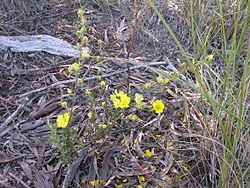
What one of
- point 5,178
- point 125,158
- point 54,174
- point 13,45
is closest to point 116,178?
point 125,158

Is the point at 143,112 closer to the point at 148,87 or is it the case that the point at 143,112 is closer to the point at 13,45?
the point at 148,87

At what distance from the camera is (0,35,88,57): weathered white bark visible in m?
1.74

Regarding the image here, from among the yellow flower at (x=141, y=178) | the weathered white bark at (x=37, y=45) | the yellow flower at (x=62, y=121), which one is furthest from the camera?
the weathered white bark at (x=37, y=45)

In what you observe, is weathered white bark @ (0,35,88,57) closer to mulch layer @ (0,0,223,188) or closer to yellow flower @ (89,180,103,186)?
mulch layer @ (0,0,223,188)

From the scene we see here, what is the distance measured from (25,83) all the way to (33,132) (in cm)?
39

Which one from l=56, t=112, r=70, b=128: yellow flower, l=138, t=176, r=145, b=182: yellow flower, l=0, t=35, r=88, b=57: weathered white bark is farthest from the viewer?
l=0, t=35, r=88, b=57: weathered white bark

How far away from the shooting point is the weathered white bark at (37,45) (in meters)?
1.74

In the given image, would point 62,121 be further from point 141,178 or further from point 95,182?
point 141,178

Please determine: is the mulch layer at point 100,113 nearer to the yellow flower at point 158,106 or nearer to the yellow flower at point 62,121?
the yellow flower at point 158,106

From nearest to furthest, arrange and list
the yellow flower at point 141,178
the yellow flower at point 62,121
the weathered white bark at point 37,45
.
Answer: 1. the yellow flower at point 62,121
2. the yellow flower at point 141,178
3. the weathered white bark at point 37,45

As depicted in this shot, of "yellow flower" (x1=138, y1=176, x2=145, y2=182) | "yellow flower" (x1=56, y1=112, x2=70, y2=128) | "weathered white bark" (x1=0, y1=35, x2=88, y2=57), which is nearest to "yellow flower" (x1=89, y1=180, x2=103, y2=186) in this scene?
"yellow flower" (x1=138, y1=176, x2=145, y2=182)

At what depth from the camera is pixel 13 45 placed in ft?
5.71

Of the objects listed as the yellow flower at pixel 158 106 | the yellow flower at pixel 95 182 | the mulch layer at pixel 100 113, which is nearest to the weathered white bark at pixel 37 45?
the mulch layer at pixel 100 113

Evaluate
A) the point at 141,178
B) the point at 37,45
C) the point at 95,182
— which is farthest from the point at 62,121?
the point at 37,45
